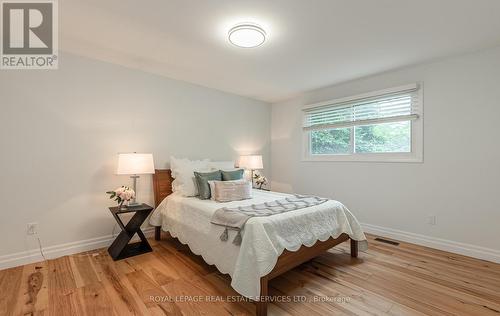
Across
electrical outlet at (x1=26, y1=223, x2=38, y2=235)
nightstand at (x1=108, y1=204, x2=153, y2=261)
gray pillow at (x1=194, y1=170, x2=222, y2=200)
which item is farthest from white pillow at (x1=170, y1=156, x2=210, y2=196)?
electrical outlet at (x1=26, y1=223, x2=38, y2=235)

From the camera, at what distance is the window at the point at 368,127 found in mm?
3178

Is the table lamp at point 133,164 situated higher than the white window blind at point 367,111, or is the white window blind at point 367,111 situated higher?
the white window blind at point 367,111

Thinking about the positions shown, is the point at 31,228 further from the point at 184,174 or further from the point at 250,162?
the point at 250,162

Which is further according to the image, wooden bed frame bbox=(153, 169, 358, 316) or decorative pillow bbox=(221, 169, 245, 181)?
decorative pillow bbox=(221, 169, 245, 181)

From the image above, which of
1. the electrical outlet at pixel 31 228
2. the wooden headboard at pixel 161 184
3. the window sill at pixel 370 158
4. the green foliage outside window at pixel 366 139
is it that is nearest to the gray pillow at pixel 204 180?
the wooden headboard at pixel 161 184

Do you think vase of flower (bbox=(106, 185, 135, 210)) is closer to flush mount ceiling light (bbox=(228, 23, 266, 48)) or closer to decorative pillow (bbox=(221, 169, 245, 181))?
decorative pillow (bbox=(221, 169, 245, 181))

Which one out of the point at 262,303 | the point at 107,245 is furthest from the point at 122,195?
the point at 262,303

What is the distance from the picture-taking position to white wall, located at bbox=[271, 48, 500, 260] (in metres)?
2.64

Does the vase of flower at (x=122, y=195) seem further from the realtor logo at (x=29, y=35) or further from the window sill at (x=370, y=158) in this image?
the window sill at (x=370, y=158)

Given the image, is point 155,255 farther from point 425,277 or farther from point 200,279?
point 425,277

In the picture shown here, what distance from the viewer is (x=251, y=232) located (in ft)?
6.18

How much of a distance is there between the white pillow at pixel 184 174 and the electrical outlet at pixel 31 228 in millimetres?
1495

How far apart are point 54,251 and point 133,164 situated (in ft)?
4.18

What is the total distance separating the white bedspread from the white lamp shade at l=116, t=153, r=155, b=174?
54cm
